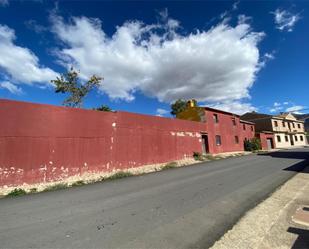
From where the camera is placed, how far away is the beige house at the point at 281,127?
5064 centimetres

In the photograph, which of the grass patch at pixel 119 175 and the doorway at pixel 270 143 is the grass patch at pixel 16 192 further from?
the doorway at pixel 270 143

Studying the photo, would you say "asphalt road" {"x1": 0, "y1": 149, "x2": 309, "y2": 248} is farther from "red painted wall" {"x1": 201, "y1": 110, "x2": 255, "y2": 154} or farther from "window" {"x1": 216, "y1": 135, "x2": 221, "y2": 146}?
"window" {"x1": 216, "y1": 135, "x2": 221, "y2": 146}

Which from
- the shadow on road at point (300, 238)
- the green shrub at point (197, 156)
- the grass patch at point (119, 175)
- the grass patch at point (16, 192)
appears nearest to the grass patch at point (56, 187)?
the grass patch at point (16, 192)

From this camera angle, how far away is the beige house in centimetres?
5064

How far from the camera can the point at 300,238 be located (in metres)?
4.12

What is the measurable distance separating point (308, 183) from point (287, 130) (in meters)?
54.4

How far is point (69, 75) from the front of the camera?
31969 millimetres

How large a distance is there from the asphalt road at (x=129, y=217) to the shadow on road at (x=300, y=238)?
1216 mm

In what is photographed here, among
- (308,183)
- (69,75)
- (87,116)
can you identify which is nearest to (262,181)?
(308,183)

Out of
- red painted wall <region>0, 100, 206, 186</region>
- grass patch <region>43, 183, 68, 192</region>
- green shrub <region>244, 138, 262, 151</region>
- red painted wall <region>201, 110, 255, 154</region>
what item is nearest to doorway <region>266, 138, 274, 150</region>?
green shrub <region>244, 138, 262, 151</region>

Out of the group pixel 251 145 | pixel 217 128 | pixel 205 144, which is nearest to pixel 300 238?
pixel 205 144

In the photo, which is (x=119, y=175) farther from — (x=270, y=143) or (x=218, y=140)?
(x=270, y=143)

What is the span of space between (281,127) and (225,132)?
1178 inches

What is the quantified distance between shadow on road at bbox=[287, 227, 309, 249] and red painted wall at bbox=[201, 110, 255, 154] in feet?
76.6
